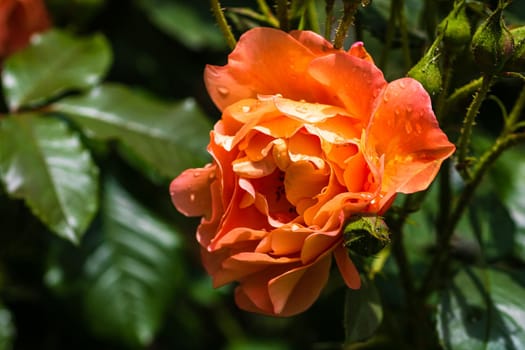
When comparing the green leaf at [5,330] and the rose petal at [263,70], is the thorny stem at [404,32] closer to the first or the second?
the rose petal at [263,70]

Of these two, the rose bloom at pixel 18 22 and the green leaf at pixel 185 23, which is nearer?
the rose bloom at pixel 18 22

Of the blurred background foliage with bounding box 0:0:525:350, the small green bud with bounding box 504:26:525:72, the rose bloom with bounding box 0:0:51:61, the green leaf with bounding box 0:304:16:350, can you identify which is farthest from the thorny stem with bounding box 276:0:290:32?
the green leaf with bounding box 0:304:16:350

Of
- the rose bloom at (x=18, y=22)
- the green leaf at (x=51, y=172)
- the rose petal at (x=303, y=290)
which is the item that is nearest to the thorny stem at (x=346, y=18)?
the rose petal at (x=303, y=290)

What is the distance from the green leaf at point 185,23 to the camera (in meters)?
1.90

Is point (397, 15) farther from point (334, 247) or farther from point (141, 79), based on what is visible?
point (141, 79)

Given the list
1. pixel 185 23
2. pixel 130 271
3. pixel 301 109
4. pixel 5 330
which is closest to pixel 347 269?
pixel 301 109

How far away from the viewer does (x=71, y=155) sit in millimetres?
1273

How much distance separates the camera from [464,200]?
1025 mm

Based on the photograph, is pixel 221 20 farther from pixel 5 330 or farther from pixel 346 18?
pixel 5 330

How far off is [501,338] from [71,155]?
0.65 m

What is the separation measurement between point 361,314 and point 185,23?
1.13 metres

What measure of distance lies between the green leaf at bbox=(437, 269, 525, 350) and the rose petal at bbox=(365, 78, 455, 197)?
27 centimetres

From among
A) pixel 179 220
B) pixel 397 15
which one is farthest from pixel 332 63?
pixel 179 220

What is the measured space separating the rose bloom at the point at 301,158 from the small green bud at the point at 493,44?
3.2 inches
